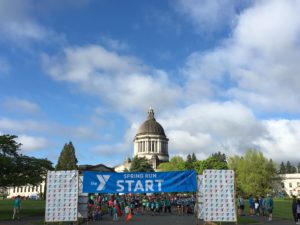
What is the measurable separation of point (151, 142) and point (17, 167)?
11785 cm

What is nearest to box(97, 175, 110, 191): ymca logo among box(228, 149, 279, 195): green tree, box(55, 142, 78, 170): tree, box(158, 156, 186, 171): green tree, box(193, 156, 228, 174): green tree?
box(228, 149, 279, 195): green tree

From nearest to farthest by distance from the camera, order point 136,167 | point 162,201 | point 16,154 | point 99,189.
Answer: point 99,189, point 16,154, point 162,201, point 136,167

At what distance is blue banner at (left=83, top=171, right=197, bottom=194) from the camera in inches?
900

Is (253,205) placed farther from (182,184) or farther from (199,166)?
(199,166)

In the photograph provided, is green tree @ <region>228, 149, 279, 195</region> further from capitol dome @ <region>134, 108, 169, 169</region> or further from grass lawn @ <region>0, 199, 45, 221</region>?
capitol dome @ <region>134, 108, 169, 169</region>

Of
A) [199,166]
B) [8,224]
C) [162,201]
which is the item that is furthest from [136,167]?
[8,224]

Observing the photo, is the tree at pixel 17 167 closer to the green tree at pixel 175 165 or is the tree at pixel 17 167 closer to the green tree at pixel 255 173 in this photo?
the green tree at pixel 255 173

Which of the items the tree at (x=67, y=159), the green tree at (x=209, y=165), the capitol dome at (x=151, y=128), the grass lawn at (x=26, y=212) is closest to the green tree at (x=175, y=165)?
the green tree at (x=209, y=165)

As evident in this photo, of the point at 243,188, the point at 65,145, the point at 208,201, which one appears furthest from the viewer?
the point at 65,145

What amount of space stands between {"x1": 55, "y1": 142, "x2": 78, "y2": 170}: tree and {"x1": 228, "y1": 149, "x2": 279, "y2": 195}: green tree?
134 feet

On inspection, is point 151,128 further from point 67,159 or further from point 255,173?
point 255,173

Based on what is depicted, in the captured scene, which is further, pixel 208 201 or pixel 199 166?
pixel 199 166

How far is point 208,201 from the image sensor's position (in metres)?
21.4

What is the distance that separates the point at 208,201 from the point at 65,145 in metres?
84.9
